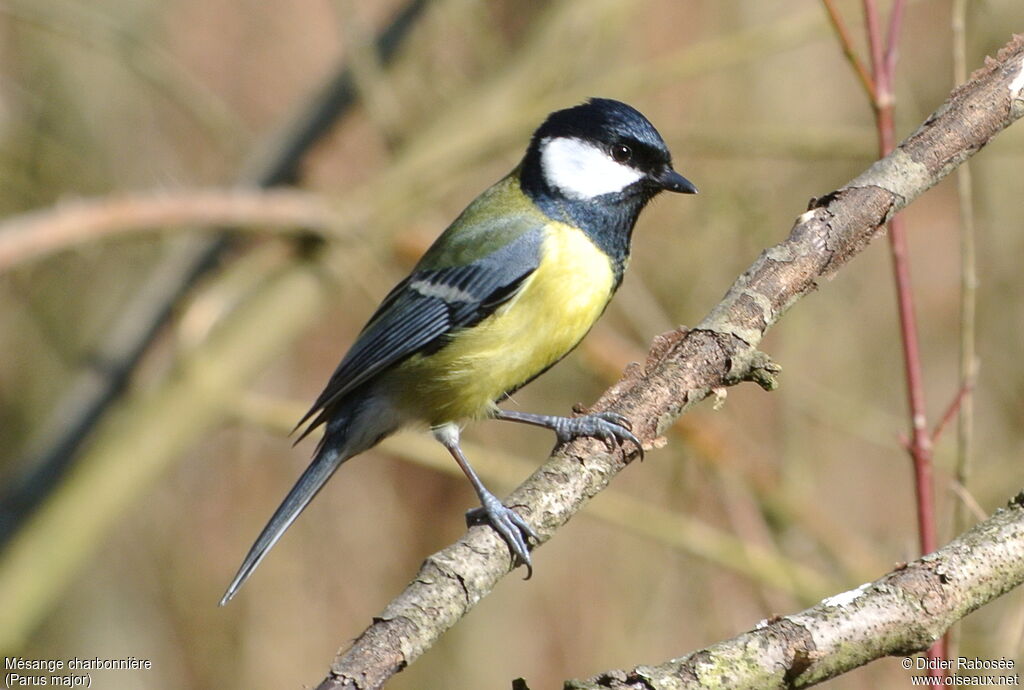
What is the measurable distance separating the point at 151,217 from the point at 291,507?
115cm

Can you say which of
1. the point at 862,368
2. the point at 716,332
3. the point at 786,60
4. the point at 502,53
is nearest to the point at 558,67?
the point at 502,53

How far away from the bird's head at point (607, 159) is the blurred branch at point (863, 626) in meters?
1.55

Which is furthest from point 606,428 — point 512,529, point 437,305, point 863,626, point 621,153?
point 621,153

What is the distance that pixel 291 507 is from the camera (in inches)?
117

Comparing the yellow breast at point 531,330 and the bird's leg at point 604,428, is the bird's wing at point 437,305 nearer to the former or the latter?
the yellow breast at point 531,330

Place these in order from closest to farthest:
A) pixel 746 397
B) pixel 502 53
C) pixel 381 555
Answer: pixel 502 53 → pixel 746 397 → pixel 381 555

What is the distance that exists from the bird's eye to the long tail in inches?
46.8

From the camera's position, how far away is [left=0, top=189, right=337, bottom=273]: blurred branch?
308 cm

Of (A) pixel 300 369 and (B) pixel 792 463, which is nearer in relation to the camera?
(B) pixel 792 463

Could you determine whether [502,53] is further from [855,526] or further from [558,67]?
[855,526]

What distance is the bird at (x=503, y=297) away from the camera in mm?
2947

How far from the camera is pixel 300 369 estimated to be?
5711 mm

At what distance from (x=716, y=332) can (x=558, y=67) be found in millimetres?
2312
